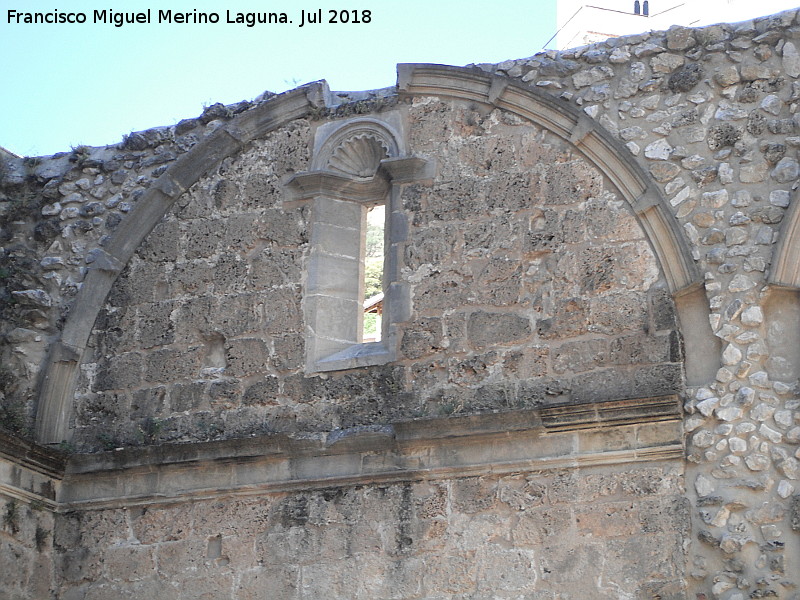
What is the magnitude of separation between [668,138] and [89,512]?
416cm

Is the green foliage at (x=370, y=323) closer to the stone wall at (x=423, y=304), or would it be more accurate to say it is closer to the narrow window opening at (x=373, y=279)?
the narrow window opening at (x=373, y=279)

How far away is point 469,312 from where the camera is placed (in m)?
7.95

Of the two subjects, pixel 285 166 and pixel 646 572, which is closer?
pixel 646 572

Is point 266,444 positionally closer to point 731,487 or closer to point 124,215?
point 124,215

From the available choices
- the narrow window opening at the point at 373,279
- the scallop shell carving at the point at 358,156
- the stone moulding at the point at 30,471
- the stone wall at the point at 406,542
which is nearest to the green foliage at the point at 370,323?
the narrow window opening at the point at 373,279

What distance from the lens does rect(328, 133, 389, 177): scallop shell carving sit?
869 cm

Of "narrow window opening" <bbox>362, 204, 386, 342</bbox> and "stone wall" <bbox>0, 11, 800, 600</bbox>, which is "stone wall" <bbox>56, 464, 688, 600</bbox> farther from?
"narrow window opening" <bbox>362, 204, 386, 342</bbox>

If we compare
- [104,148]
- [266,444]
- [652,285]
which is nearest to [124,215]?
[104,148]

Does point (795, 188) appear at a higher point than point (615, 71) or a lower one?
lower

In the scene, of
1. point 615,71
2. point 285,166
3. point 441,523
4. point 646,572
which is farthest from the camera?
point 285,166

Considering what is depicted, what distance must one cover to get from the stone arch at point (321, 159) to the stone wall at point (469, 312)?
2cm

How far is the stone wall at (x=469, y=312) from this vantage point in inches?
280

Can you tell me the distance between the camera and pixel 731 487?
691 centimetres

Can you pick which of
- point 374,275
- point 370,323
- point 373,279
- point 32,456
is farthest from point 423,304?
point 374,275
